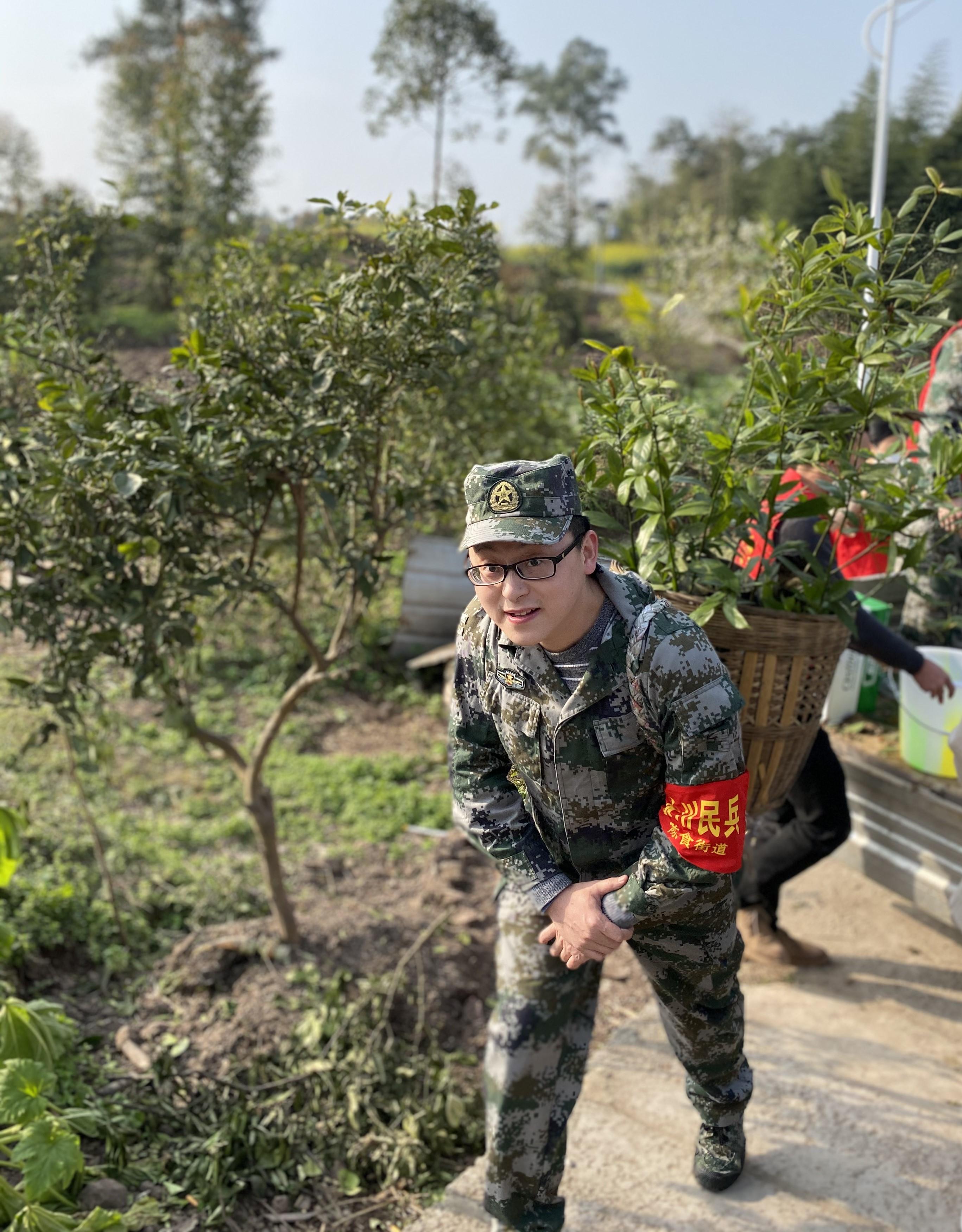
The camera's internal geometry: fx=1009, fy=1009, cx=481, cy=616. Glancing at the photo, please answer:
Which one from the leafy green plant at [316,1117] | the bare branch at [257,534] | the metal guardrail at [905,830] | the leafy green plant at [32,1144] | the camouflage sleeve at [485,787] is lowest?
the leafy green plant at [316,1117]

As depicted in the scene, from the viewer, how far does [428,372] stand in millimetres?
2844

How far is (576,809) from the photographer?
220 cm

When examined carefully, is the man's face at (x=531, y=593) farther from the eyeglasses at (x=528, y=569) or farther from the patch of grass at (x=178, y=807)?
the patch of grass at (x=178, y=807)

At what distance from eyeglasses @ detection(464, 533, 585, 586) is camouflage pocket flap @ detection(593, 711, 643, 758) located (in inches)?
13.6

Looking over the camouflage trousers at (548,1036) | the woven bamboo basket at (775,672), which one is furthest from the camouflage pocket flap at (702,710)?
the camouflage trousers at (548,1036)

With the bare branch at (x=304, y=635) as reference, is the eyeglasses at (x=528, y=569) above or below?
above

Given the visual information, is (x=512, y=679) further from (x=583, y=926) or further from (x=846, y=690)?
(x=846, y=690)

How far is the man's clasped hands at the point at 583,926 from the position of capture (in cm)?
209

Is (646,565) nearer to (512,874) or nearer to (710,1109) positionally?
(512,874)

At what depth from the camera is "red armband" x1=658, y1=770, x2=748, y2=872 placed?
1993mm

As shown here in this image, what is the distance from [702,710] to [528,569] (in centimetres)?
43

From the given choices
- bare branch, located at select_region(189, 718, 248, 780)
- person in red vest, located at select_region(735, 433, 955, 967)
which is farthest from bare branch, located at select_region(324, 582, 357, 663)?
person in red vest, located at select_region(735, 433, 955, 967)

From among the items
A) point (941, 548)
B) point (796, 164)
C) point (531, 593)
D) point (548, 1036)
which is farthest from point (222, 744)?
point (796, 164)

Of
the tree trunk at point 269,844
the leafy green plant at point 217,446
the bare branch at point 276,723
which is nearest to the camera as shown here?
the leafy green plant at point 217,446
